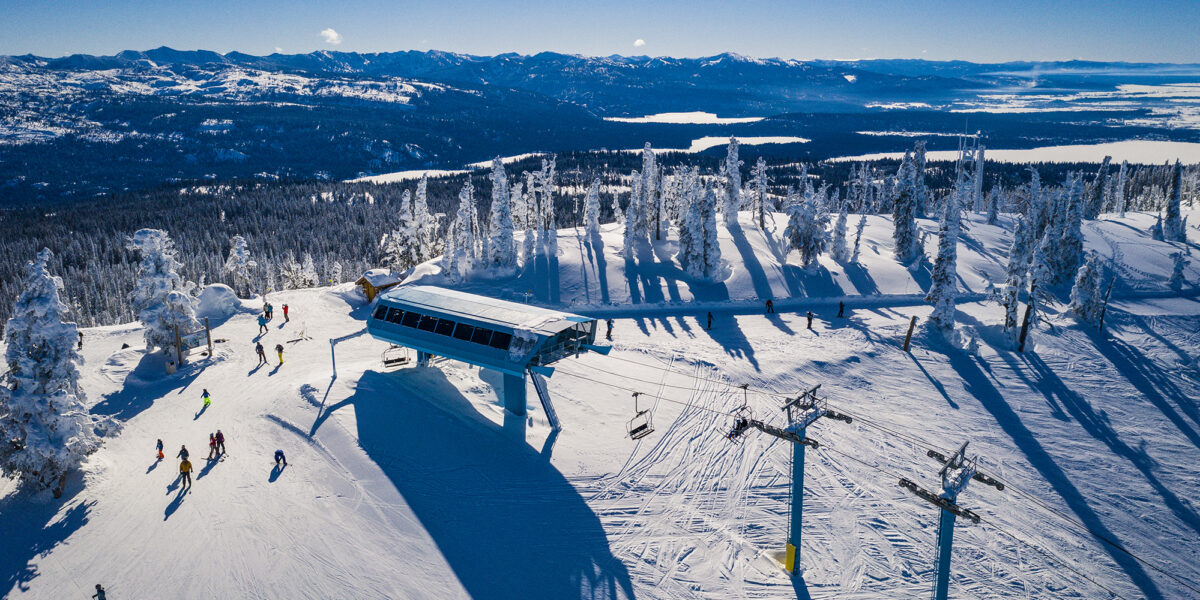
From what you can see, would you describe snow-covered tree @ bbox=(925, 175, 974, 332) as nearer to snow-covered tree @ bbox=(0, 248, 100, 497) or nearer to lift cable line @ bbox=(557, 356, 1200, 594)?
lift cable line @ bbox=(557, 356, 1200, 594)

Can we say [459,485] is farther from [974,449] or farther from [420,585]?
[974,449]

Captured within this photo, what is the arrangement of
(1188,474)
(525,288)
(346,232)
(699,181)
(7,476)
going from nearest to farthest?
(7,476)
(1188,474)
(525,288)
(699,181)
(346,232)

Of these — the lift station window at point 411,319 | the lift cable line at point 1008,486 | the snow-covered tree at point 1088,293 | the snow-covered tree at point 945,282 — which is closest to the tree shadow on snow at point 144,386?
the lift station window at point 411,319

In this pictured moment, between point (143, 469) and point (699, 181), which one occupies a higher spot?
point (699, 181)

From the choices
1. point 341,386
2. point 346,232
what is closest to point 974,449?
point 341,386

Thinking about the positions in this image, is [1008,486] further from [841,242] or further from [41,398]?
[41,398]

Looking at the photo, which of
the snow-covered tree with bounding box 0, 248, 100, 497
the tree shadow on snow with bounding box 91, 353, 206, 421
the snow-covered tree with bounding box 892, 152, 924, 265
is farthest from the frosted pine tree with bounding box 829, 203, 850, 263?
the snow-covered tree with bounding box 0, 248, 100, 497

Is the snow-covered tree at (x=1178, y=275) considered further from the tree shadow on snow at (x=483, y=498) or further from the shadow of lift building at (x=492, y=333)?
the tree shadow on snow at (x=483, y=498)
